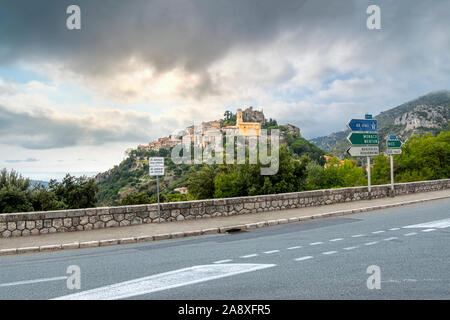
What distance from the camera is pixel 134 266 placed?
638cm

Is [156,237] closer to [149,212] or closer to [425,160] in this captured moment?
[149,212]

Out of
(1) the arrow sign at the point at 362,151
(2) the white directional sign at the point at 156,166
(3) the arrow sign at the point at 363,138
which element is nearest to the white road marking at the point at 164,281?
(2) the white directional sign at the point at 156,166

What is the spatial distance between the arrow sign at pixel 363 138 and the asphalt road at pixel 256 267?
757 cm

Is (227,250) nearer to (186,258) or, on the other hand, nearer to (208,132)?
(186,258)

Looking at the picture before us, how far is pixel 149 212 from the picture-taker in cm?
1212

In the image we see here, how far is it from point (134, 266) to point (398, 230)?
7.06 meters

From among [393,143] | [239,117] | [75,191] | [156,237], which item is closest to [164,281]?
[156,237]

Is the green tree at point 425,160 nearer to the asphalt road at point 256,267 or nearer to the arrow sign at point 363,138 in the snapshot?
the arrow sign at point 363,138

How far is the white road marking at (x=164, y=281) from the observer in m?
4.61

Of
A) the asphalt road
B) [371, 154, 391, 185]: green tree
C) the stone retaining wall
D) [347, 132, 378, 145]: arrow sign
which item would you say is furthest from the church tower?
the asphalt road

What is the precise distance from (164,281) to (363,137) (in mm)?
14700

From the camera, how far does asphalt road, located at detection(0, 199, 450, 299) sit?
4.48 metres
